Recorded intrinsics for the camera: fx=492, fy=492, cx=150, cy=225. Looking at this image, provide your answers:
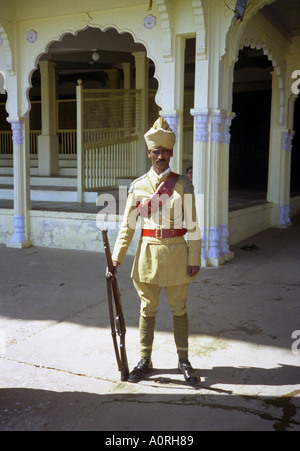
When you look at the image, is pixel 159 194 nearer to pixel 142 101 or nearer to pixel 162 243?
pixel 162 243

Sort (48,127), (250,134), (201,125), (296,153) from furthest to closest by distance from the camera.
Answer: (250,134) → (296,153) → (48,127) → (201,125)

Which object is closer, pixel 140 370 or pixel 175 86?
pixel 140 370

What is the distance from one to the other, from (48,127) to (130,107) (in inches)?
89.3

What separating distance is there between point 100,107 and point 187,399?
7301 mm

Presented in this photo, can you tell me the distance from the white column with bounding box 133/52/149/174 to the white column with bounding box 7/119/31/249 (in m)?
2.98

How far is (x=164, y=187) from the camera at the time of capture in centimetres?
314

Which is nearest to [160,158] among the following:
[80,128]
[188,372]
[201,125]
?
[188,372]

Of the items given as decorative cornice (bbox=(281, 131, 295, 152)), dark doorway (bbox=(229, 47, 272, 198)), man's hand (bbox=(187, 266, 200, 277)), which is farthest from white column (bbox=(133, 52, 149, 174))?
man's hand (bbox=(187, 266, 200, 277))

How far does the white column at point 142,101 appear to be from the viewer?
9.95 metres

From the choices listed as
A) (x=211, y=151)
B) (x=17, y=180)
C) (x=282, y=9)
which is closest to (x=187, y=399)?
(x=211, y=151)

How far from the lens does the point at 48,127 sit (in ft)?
37.0

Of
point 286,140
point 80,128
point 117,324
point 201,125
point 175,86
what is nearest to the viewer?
point 117,324

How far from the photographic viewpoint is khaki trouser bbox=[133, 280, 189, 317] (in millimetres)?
3215

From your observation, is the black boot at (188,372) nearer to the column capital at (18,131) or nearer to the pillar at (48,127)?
the column capital at (18,131)
